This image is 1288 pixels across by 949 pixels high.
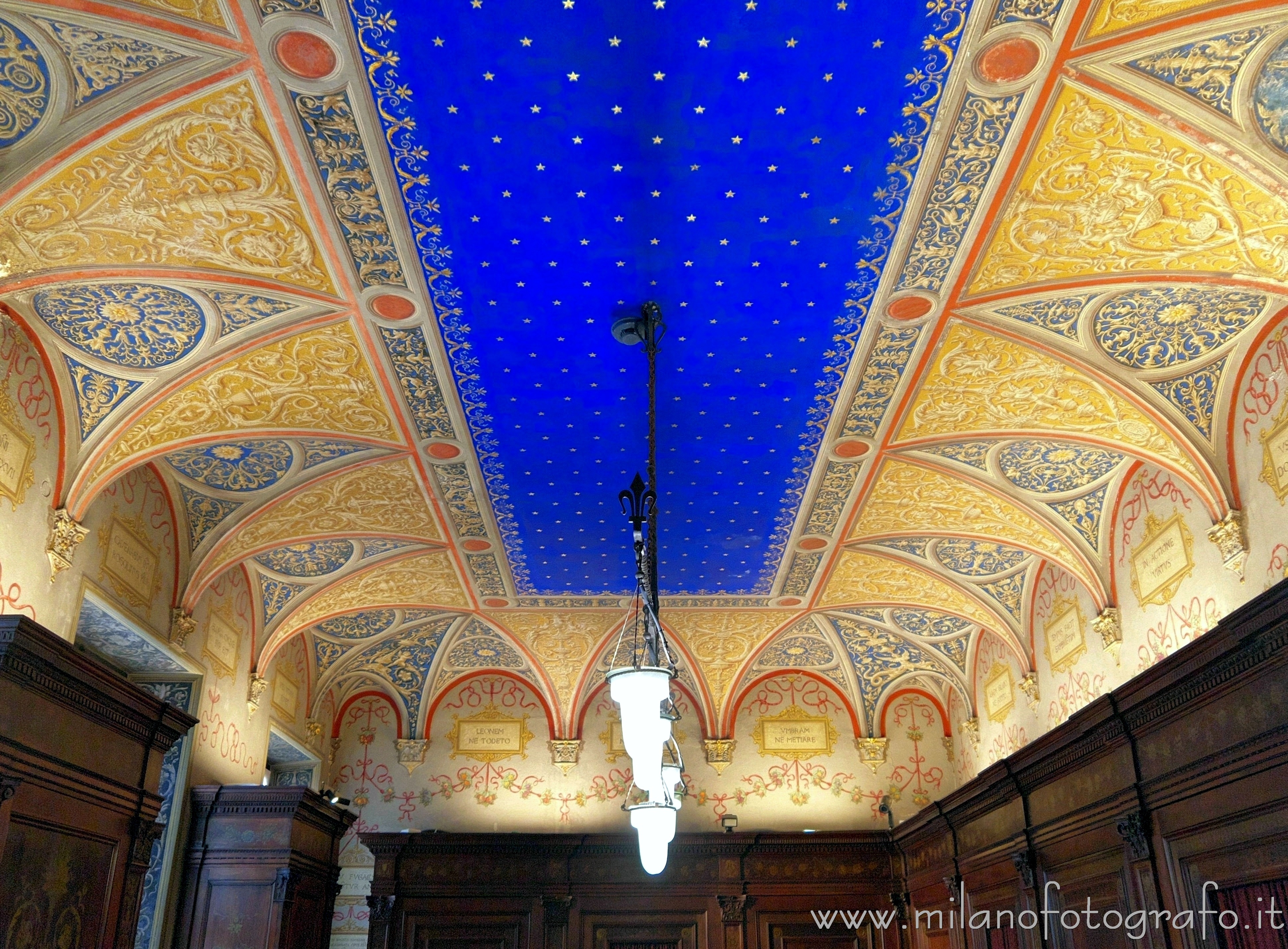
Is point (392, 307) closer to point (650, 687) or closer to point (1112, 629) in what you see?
point (650, 687)

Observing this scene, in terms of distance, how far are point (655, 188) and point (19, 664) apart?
12.8 ft

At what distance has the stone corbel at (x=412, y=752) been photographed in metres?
12.1

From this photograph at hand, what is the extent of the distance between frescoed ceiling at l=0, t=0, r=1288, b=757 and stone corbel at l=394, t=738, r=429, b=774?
3.87m

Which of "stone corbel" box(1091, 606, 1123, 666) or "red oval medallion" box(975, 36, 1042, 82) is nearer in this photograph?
"red oval medallion" box(975, 36, 1042, 82)

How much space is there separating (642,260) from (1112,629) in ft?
16.2

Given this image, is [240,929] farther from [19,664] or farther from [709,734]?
[709,734]

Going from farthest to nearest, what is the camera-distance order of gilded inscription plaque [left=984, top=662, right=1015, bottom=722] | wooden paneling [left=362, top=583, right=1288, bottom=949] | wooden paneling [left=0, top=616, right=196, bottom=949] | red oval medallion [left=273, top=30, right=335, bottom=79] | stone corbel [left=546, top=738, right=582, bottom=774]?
stone corbel [left=546, top=738, right=582, bottom=774]
gilded inscription plaque [left=984, top=662, right=1015, bottom=722]
wooden paneling [left=362, top=583, right=1288, bottom=949]
wooden paneling [left=0, top=616, right=196, bottom=949]
red oval medallion [left=273, top=30, right=335, bottom=79]

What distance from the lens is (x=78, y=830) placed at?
5617mm

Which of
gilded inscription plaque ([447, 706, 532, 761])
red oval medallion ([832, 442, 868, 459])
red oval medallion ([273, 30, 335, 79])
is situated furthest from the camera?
gilded inscription plaque ([447, 706, 532, 761])

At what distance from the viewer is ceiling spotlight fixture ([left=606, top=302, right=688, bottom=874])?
14.9ft

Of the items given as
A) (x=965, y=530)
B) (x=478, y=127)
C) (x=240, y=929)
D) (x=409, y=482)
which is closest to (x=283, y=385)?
(x=409, y=482)

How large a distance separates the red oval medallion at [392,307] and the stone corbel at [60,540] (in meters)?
2.35

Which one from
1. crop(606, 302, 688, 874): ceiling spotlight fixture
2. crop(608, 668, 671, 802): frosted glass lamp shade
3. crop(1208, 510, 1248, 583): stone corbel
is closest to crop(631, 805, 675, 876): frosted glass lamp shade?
crop(606, 302, 688, 874): ceiling spotlight fixture

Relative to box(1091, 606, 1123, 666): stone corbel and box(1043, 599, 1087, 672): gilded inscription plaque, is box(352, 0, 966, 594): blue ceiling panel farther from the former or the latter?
box(1043, 599, 1087, 672): gilded inscription plaque
